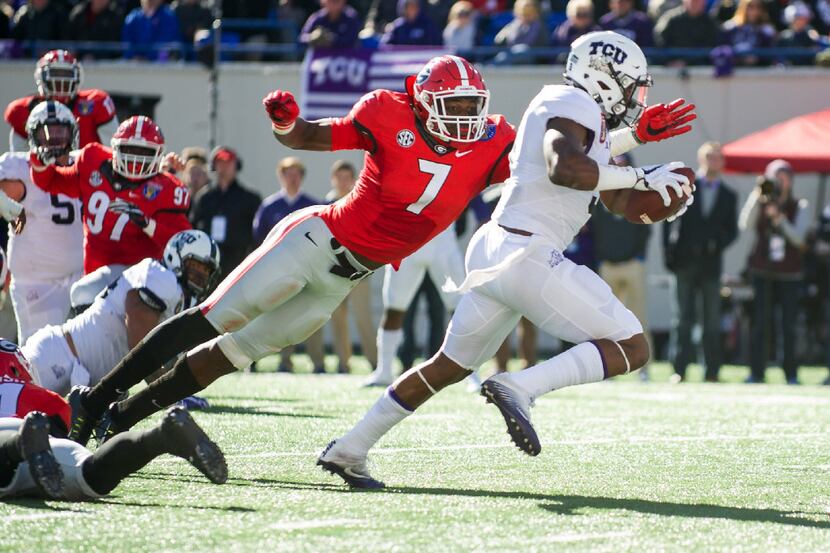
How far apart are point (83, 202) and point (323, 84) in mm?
7385

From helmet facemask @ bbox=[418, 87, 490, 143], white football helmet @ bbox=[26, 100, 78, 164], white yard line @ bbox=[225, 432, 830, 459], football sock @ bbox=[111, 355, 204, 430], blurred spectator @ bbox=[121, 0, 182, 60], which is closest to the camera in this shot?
helmet facemask @ bbox=[418, 87, 490, 143]

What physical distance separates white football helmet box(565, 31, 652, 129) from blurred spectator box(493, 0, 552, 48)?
30.7 ft

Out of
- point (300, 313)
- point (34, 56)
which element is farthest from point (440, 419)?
point (34, 56)

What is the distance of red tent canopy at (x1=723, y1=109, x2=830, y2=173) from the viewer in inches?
499

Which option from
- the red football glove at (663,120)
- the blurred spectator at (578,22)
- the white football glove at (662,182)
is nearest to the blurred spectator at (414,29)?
the blurred spectator at (578,22)

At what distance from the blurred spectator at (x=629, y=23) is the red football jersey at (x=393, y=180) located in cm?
914

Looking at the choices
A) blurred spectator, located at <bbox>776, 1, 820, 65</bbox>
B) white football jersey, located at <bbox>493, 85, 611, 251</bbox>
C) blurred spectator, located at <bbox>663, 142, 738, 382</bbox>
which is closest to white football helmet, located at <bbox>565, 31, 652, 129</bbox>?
white football jersey, located at <bbox>493, 85, 611, 251</bbox>

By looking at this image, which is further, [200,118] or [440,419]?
[200,118]

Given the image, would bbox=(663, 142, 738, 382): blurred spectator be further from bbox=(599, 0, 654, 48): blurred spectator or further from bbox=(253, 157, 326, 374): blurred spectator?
bbox=(253, 157, 326, 374): blurred spectator

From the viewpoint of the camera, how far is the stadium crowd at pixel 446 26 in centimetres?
1446

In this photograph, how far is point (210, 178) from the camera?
12.4 meters

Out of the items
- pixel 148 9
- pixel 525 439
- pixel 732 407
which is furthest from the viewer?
pixel 148 9

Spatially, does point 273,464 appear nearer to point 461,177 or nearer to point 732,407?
point 461,177

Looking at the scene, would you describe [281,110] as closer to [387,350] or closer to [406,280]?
[406,280]
